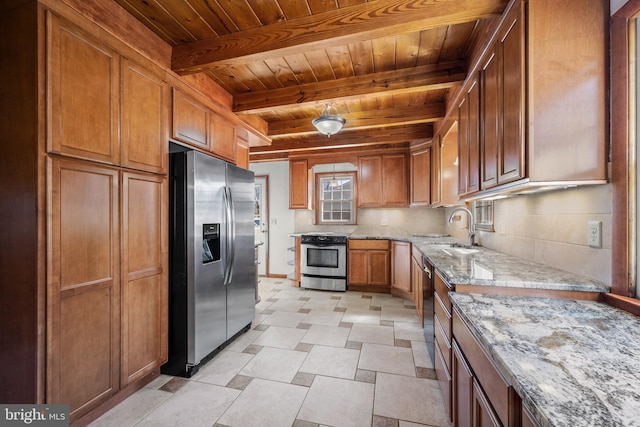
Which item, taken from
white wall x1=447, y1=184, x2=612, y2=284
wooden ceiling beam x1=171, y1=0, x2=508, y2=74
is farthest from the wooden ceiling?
white wall x1=447, y1=184, x2=612, y2=284

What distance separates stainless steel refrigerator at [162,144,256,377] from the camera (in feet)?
6.87

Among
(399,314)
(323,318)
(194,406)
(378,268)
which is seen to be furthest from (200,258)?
(378,268)

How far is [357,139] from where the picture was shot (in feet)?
13.3

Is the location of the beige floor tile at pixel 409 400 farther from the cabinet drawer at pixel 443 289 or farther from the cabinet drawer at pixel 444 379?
the cabinet drawer at pixel 443 289

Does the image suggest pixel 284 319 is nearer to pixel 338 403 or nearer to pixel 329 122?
pixel 338 403

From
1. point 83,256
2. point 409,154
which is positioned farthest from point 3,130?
point 409,154

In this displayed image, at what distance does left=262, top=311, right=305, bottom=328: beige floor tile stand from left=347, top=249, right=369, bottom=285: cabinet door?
4.34 ft

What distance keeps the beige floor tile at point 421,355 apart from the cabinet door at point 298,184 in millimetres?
2990

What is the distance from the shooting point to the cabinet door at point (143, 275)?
5.81 ft

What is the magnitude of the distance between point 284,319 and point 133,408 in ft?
5.53

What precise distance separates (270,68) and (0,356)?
101 inches

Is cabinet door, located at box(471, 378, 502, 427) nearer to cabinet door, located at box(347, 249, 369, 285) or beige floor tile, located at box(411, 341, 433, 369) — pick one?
beige floor tile, located at box(411, 341, 433, 369)

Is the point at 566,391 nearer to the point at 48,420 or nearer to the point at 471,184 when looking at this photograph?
the point at 471,184

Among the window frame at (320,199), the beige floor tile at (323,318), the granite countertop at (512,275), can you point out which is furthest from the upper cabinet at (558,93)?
the window frame at (320,199)
